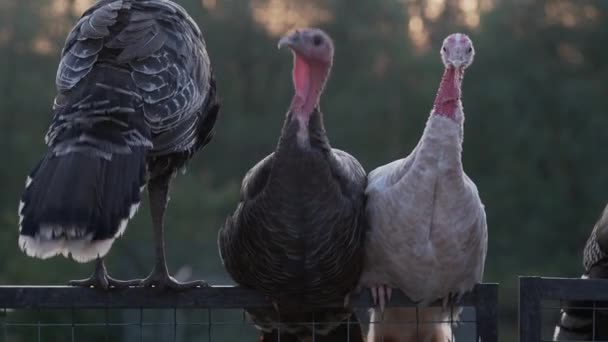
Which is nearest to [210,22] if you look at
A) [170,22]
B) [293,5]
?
[293,5]

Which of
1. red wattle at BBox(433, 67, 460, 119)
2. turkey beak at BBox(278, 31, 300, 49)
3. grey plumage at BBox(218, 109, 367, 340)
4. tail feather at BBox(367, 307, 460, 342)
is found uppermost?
turkey beak at BBox(278, 31, 300, 49)

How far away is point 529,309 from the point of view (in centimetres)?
529

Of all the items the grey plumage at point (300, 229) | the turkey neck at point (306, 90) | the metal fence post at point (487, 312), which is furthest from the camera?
the turkey neck at point (306, 90)

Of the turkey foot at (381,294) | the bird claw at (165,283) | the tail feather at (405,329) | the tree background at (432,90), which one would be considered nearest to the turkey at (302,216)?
the turkey foot at (381,294)

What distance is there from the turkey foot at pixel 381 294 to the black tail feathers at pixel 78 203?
1.23 meters

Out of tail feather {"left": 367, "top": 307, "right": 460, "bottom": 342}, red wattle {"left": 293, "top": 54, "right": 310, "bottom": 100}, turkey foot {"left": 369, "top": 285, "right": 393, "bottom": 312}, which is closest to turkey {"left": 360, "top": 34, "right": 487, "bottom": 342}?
turkey foot {"left": 369, "top": 285, "right": 393, "bottom": 312}

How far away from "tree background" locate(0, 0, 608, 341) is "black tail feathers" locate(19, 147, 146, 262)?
65.1 ft

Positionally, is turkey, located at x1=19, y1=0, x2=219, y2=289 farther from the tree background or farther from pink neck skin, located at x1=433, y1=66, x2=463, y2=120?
the tree background

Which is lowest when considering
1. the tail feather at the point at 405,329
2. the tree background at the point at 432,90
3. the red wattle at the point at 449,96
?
the tail feather at the point at 405,329

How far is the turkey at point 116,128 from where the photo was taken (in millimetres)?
5250

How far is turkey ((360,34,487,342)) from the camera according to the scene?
5.86m

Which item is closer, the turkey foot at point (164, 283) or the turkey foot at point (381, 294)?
the turkey foot at point (164, 283)

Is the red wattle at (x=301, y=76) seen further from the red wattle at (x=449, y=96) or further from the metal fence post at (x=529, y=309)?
the metal fence post at (x=529, y=309)

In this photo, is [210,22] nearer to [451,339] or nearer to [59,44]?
[59,44]
